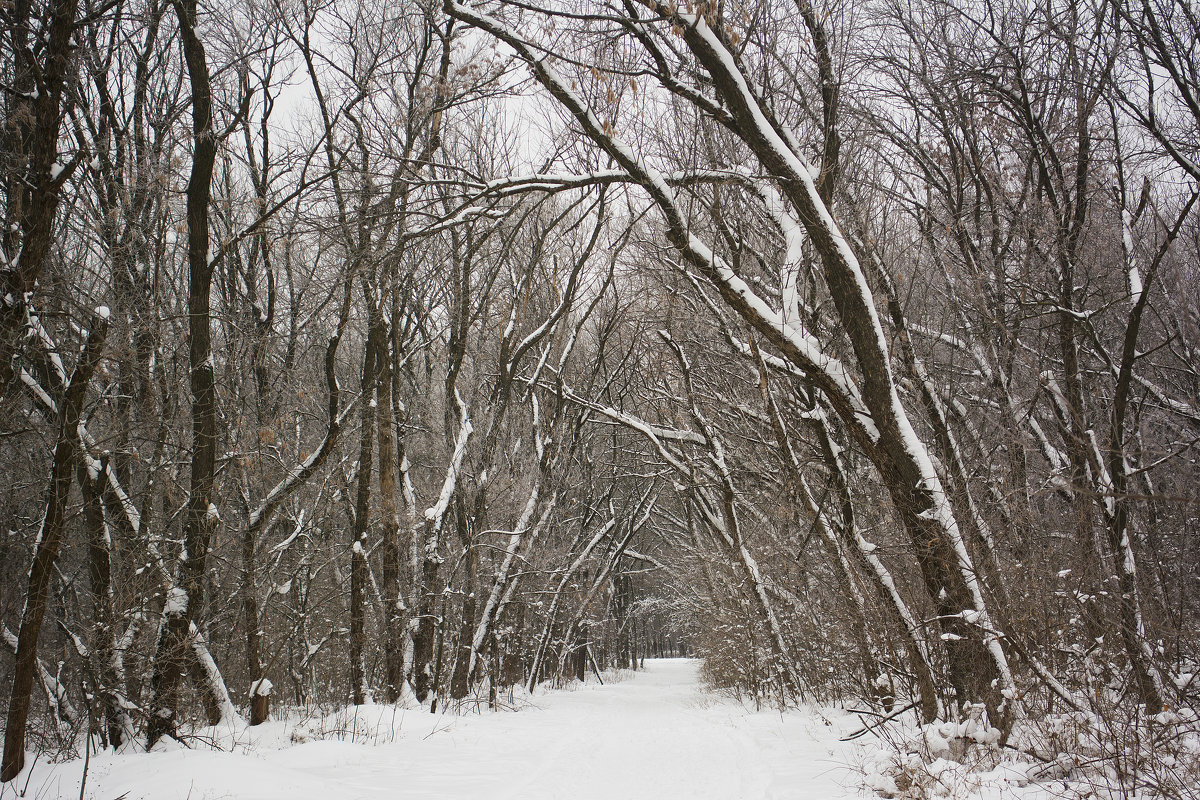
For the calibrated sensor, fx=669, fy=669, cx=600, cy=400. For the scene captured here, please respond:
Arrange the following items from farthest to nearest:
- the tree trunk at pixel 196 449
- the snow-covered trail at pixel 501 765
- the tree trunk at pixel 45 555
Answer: the tree trunk at pixel 196 449 < the tree trunk at pixel 45 555 < the snow-covered trail at pixel 501 765

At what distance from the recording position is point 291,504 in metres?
13.1

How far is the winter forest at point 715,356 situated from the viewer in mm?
5145

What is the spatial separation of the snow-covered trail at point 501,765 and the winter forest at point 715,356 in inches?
29.8

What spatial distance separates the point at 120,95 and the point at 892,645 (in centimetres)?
1194

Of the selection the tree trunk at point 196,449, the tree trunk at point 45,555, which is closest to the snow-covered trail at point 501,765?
the tree trunk at point 45,555

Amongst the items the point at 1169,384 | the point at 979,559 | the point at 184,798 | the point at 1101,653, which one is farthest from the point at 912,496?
the point at 1169,384

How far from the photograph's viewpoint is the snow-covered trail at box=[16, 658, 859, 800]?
497 cm

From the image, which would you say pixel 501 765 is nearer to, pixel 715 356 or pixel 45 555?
pixel 45 555

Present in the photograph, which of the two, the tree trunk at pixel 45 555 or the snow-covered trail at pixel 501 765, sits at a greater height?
the tree trunk at pixel 45 555

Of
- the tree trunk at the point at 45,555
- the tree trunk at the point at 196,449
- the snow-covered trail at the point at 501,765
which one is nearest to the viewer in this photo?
the snow-covered trail at the point at 501,765

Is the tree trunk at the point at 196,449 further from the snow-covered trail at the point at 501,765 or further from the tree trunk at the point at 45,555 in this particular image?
the tree trunk at the point at 45,555

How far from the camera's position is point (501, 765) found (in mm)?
6684

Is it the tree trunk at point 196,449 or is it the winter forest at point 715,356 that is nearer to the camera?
the winter forest at point 715,356

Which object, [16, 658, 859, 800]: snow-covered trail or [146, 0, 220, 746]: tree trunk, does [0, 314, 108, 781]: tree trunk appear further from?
[146, 0, 220, 746]: tree trunk
